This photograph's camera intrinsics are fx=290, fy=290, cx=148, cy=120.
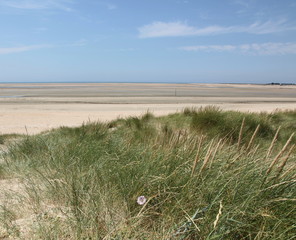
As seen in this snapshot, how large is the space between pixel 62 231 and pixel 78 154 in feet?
4.99

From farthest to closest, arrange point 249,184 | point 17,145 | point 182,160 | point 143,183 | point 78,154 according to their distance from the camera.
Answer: point 17,145, point 78,154, point 182,160, point 143,183, point 249,184

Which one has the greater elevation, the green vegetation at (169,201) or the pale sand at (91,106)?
the green vegetation at (169,201)

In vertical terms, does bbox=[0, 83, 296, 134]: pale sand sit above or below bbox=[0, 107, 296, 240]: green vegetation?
below

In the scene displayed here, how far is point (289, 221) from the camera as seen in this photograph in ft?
5.72

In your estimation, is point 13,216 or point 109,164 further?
point 109,164

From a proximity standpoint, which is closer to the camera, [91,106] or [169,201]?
[169,201]

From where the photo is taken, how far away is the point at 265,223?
1.64m

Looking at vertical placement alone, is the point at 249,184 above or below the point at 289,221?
above

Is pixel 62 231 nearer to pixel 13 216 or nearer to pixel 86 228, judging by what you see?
pixel 86 228

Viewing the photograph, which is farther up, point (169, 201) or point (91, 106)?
point (169, 201)

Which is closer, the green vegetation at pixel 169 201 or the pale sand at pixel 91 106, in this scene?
the green vegetation at pixel 169 201

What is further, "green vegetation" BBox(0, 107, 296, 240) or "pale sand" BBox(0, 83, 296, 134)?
"pale sand" BBox(0, 83, 296, 134)

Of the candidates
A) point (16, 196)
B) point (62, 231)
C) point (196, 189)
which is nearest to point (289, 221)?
point (196, 189)

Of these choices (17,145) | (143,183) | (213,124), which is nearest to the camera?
(143,183)
